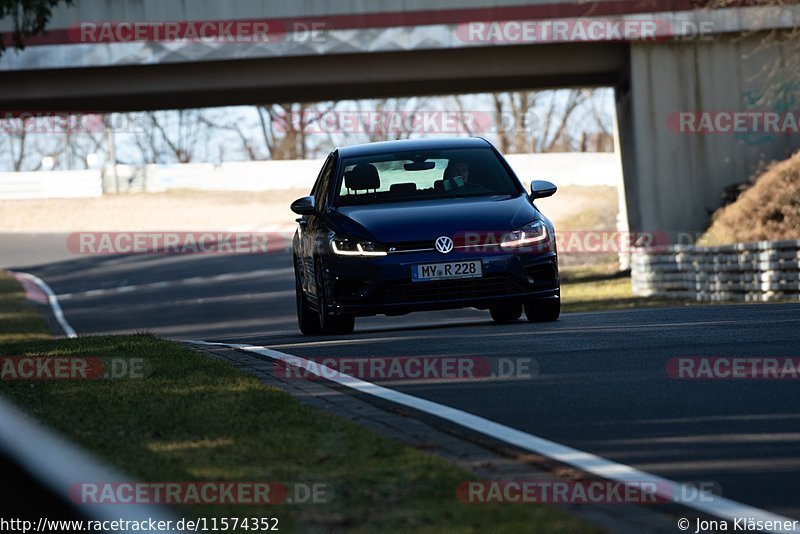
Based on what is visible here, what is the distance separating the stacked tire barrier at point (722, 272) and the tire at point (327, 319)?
11.6m

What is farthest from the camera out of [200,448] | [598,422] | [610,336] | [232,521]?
[610,336]

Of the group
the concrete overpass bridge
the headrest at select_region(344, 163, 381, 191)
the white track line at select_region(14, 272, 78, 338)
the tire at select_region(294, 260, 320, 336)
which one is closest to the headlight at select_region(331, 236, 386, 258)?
the headrest at select_region(344, 163, 381, 191)

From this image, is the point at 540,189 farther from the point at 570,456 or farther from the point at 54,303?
the point at 54,303

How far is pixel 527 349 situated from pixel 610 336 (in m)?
1.22

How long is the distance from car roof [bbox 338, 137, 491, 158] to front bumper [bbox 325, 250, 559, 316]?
5.69 ft

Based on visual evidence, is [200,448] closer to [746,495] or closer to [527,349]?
[746,495]

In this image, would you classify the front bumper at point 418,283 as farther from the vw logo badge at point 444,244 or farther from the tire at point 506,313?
the tire at point 506,313

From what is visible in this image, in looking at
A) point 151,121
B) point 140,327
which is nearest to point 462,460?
point 140,327

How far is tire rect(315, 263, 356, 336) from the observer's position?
13.5 metres

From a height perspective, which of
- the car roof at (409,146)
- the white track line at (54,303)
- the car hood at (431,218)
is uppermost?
the car roof at (409,146)

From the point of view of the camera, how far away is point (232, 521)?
517 centimetres

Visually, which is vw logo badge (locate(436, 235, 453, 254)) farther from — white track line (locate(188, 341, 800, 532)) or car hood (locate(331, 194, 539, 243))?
white track line (locate(188, 341, 800, 532))

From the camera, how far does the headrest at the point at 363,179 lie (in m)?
14.0

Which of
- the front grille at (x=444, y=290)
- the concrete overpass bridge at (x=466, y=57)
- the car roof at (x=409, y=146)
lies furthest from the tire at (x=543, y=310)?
the concrete overpass bridge at (x=466, y=57)
